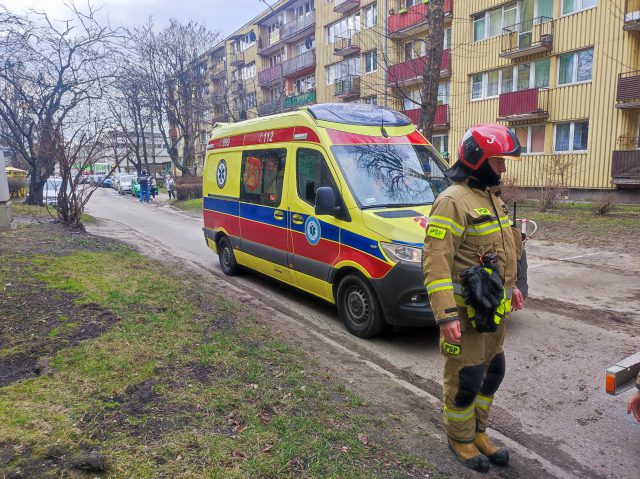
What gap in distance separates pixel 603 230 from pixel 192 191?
20807mm

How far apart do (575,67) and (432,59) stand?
44.0 feet

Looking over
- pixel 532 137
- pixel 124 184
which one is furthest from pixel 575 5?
pixel 124 184

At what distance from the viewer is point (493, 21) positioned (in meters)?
23.9

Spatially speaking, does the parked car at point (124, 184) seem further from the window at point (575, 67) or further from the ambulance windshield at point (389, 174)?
the ambulance windshield at point (389, 174)

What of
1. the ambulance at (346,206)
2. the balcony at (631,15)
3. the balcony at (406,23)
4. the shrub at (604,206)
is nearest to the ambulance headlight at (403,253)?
the ambulance at (346,206)

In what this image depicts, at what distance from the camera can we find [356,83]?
33.1m

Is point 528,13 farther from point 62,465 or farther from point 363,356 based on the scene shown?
point 62,465

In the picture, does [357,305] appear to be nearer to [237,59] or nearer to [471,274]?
[471,274]

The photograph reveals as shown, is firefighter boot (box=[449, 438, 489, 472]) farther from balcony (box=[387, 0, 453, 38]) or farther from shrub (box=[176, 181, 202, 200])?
balcony (box=[387, 0, 453, 38])

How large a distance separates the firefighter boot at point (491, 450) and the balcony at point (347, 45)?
33122mm

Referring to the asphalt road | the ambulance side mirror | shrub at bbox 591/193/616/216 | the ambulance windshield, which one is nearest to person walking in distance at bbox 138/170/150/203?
the asphalt road

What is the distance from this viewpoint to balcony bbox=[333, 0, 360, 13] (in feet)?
107

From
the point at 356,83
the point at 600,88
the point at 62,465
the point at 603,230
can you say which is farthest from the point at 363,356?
the point at 356,83

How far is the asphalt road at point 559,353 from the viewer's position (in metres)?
3.34
